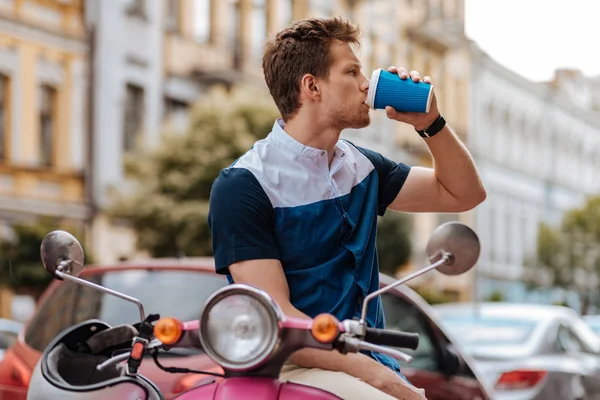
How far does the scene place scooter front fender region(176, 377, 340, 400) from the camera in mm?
2734

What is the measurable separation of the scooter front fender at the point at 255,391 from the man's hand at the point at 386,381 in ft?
0.81

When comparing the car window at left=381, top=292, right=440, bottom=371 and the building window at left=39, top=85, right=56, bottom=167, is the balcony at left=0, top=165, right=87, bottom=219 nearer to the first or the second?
the building window at left=39, top=85, right=56, bottom=167

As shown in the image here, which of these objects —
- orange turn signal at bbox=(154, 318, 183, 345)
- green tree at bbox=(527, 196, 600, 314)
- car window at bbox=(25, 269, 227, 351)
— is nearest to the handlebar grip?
orange turn signal at bbox=(154, 318, 183, 345)

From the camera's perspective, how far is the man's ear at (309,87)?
3.38 meters

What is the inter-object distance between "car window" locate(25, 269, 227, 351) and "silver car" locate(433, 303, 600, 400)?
444 cm

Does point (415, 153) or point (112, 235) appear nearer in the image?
point (112, 235)

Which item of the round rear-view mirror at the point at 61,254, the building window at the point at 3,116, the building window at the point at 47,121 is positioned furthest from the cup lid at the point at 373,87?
the building window at the point at 47,121

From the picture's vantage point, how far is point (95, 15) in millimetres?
28156

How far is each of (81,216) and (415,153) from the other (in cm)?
1932

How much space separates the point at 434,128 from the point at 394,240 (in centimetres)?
2890

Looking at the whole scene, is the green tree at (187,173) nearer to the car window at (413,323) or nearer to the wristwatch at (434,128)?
the car window at (413,323)

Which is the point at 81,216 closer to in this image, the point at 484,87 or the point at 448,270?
the point at 448,270

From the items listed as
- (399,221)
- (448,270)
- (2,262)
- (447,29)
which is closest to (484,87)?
(447,29)

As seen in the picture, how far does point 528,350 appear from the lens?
10.5 meters
